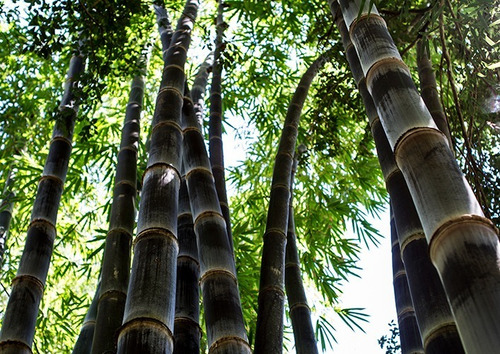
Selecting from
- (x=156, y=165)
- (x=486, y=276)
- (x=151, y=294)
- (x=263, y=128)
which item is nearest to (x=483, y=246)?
(x=486, y=276)

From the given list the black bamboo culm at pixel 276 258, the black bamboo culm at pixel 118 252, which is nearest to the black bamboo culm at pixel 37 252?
the black bamboo culm at pixel 118 252

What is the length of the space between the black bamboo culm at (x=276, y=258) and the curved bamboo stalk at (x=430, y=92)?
0.76m

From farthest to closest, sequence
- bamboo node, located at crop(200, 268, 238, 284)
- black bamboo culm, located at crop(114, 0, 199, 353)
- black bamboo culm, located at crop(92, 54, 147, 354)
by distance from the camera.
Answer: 1. black bamboo culm, located at crop(92, 54, 147, 354)
2. bamboo node, located at crop(200, 268, 238, 284)
3. black bamboo culm, located at crop(114, 0, 199, 353)

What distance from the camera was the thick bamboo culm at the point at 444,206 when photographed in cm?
102

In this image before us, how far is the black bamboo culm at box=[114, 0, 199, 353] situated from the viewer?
1.48 metres

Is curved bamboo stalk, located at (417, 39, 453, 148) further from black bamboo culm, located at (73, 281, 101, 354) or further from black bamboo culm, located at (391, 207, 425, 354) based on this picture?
black bamboo culm, located at (73, 281, 101, 354)

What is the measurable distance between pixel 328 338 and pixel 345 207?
1080 millimetres

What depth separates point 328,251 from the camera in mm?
4527

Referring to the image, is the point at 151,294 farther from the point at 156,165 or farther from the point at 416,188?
the point at 416,188

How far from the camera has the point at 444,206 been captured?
47.9 inches

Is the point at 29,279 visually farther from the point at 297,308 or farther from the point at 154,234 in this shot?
the point at 297,308

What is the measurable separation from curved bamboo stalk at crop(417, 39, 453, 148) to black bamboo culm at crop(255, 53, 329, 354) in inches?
29.8

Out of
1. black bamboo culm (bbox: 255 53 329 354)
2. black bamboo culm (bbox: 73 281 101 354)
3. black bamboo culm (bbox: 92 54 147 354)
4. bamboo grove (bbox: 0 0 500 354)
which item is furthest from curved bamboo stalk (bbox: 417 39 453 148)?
black bamboo culm (bbox: 73 281 101 354)

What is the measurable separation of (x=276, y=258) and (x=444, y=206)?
4.34 feet
